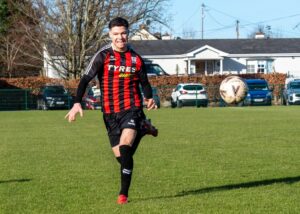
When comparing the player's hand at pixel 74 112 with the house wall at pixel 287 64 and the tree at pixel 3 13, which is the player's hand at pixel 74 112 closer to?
the tree at pixel 3 13

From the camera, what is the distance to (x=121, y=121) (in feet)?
28.3

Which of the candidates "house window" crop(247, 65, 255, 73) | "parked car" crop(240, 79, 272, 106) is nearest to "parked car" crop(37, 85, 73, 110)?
"parked car" crop(240, 79, 272, 106)

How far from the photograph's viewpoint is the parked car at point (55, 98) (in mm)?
43938

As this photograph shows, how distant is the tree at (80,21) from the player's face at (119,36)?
42151mm

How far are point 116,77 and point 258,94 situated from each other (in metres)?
37.5

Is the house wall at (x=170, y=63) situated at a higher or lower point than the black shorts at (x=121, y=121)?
higher

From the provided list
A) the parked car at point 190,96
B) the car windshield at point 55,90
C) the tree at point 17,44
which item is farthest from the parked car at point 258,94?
the tree at point 17,44

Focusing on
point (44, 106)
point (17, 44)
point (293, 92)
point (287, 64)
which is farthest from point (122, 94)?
point (287, 64)

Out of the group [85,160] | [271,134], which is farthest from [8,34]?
[85,160]

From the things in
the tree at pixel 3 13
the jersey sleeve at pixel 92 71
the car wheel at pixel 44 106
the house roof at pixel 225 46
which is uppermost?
the tree at pixel 3 13

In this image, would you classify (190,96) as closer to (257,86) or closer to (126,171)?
(257,86)

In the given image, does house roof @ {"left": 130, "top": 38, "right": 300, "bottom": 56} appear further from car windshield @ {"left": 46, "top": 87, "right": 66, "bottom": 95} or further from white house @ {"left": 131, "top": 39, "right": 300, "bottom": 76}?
car windshield @ {"left": 46, "top": 87, "right": 66, "bottom": 95}

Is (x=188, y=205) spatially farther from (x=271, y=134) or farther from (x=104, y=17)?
(x=104, y=17)

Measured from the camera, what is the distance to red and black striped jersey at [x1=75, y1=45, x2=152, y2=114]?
27.9 ft
